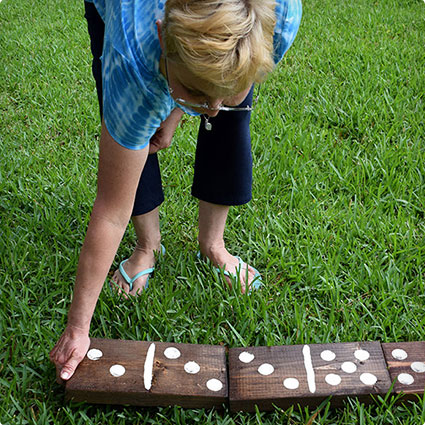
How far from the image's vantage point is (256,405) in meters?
1.65

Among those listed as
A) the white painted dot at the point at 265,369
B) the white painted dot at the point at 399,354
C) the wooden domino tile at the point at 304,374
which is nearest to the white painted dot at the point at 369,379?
the wooden domino tile at the point at 304,374

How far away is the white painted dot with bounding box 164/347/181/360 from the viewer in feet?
5.68

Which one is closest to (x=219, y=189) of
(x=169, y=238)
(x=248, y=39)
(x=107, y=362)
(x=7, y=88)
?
(x=169, y=238)

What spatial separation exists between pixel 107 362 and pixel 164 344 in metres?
0.18

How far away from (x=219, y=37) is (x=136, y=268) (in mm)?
1179

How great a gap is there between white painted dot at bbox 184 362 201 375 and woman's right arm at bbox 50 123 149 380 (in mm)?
308

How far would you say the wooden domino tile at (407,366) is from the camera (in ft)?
5.45

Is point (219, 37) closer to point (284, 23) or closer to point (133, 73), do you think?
point (133, 73)

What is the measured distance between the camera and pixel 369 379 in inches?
65.9

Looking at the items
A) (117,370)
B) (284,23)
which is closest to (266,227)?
(117,370)

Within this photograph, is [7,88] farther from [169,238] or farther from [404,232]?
[404,232]

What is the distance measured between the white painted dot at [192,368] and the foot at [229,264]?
0.43 meters

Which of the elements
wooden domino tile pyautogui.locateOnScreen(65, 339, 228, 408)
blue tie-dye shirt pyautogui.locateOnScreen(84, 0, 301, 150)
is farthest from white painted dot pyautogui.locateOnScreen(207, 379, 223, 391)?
blue tie-dye shirt pyautogui.locateOnScreen(84, 0, 301, 150)

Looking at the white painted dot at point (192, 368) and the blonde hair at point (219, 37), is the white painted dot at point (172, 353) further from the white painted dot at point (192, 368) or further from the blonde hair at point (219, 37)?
the blonde hair at point (219, 37)
